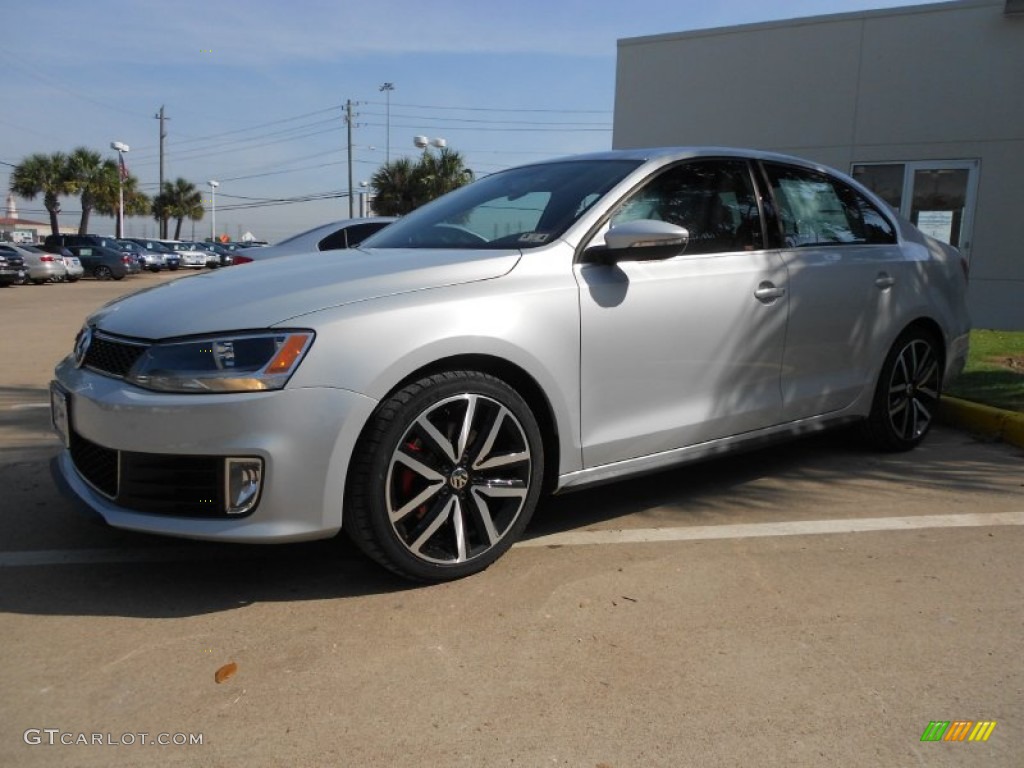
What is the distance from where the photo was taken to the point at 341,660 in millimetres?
2512

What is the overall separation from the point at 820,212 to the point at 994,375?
317cm

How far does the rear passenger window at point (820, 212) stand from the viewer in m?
→ 4.11

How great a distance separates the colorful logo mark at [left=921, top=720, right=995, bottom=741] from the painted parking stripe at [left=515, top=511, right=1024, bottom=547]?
4.46 ft

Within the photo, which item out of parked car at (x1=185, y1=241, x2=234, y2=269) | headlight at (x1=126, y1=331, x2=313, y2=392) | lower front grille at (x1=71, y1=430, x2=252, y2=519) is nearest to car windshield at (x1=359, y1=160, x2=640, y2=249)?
headlight at (x1=126, y1=331, x2=313, y2=392)

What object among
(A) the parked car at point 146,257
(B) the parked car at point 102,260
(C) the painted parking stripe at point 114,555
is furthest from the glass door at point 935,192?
(A) the parked car at point 146,257

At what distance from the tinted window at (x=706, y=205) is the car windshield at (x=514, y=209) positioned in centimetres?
16

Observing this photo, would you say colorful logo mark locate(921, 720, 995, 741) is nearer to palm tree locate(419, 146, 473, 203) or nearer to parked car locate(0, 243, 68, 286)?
parked car locate(0, 243, 68, 286)

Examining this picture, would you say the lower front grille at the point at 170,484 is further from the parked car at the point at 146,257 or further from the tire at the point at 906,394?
the parked car at the point at 146,257

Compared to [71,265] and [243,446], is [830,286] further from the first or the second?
[71,265]

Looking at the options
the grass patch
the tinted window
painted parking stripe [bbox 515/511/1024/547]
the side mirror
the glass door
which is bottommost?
painted parking stripe [bbox 515/511/1024/547]

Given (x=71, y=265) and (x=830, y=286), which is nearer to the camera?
(x=830, y=286)

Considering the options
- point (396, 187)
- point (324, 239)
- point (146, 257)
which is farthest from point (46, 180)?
point (324, 239)

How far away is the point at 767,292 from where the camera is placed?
12.5 feet

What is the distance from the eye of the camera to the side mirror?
10.4ft
